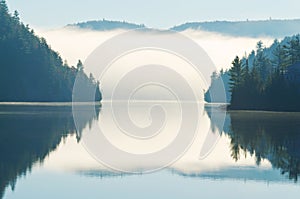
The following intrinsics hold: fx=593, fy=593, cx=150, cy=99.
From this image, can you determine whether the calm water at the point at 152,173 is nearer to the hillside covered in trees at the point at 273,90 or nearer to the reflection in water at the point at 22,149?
the reflection in water at the point at 22,149

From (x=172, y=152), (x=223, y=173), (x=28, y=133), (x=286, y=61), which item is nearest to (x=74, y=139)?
(x=28, y=133)

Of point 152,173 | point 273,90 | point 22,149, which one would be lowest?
point 152,173

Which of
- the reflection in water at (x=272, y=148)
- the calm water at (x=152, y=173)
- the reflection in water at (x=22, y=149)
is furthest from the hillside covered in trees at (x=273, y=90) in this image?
the calm water at (x=152, y=173)

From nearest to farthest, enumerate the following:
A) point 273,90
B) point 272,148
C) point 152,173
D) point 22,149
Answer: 1. point 152,173
2. point 22,149
3. point 272,148
4. point 273,90

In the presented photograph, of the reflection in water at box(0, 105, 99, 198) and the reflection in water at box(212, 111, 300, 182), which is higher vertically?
the reflection in water at box(212, 111, 300, 182)

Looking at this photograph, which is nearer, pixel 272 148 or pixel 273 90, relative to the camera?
pixel 272 148

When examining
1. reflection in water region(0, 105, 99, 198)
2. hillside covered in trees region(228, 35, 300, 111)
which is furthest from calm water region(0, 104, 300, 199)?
hillside covered in trees region(228, 35, 300, 111)

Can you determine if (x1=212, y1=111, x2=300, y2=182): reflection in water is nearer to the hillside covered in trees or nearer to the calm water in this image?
the calm water

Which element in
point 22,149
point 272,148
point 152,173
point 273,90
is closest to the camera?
point 152,173

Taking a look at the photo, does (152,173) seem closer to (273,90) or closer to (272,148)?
(272,148)

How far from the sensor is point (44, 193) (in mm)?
23484

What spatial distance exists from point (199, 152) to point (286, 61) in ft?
398

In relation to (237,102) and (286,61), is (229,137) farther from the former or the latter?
(286,61)

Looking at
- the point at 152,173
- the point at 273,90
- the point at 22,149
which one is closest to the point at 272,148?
the point at 152,173
